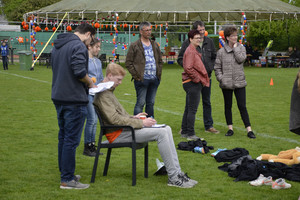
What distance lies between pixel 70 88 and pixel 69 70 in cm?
20

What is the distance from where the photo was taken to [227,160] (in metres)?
6.75

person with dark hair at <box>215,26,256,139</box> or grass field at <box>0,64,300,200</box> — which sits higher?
person with dark hair at <box>215,26,256,139</box>

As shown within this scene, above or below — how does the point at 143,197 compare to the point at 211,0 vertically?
below

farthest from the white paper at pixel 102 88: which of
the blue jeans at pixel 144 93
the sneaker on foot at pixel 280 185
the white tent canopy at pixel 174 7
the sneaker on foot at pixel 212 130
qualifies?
the white tent canopy at pixel 174 7

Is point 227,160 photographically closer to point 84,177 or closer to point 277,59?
point 84,177

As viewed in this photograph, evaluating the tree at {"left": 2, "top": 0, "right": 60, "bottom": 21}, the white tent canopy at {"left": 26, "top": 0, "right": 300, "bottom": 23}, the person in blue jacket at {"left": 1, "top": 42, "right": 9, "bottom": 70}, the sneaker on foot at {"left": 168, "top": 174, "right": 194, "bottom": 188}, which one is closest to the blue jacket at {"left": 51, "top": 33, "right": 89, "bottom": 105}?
the sneaker on foot at {"left": 168, "top": 174, "right": 194, "bottom": 188}

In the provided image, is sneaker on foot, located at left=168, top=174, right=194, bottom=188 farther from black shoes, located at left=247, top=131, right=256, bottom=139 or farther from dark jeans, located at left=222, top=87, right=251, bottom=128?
dark jeans, located at left=222, top=87, right=251, bottom=128

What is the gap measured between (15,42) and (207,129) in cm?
3191

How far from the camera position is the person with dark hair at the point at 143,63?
871 centimetres

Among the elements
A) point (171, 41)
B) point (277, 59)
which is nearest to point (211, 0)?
point (277, 59)

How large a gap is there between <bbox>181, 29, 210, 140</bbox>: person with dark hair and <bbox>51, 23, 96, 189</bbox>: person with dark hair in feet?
10.2

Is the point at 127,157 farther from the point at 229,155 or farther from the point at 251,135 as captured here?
the point at 251,135

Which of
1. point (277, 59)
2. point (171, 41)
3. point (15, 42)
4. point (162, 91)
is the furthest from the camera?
point (171, 41)

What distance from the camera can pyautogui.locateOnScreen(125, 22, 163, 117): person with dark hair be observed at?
8.71 m
